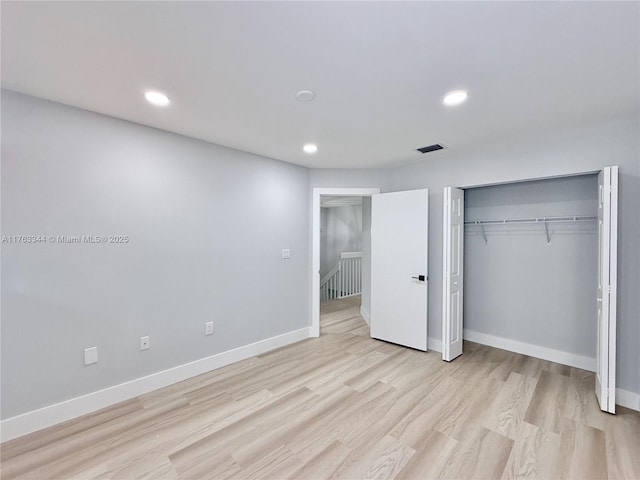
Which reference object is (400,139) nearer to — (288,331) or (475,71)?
(475,71)

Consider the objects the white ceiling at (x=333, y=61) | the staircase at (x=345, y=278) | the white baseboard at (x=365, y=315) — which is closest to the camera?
the white ceiling at (x=333, y=61)

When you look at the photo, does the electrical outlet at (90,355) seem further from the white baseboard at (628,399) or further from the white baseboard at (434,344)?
the white baseboard at (628,399)

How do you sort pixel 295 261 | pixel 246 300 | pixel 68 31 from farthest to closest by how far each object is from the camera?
pixel 295 261
pixel 246 300
pixel 68 31

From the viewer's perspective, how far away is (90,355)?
2328 mm

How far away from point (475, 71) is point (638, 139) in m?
1.82

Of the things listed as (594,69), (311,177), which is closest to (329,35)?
(594,69)

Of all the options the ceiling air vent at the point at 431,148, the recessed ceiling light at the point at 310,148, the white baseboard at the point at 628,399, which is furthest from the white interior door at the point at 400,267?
the white baseboard at the point at 628,399

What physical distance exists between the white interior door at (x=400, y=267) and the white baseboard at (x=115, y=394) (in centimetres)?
159

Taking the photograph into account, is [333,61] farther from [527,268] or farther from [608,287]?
[527,268]

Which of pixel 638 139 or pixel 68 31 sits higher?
pixel 68 31

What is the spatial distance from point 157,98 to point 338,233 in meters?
6.71

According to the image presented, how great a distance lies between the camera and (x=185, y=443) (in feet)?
6.50

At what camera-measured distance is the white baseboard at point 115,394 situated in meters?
2.04

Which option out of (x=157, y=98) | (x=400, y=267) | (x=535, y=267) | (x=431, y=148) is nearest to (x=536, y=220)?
(x=535, y=267)
